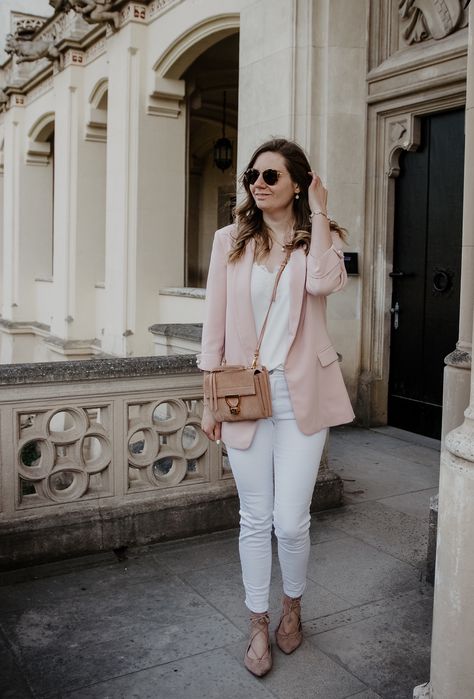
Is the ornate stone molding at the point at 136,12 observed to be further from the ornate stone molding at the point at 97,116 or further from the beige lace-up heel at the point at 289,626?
the beige lace-up heel at the point at 289,626

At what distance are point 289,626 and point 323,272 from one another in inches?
54.7

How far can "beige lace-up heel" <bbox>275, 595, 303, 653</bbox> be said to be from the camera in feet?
10.1

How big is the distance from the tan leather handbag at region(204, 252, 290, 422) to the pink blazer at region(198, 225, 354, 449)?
5cm

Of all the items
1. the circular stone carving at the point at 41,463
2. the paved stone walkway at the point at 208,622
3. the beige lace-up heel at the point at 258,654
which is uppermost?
the circular stone carving at the point at 41,463

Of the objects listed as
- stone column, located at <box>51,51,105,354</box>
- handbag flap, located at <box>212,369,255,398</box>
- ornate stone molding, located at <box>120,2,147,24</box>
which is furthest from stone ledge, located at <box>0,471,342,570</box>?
stone column, located at <box>51,51,105,354</box>

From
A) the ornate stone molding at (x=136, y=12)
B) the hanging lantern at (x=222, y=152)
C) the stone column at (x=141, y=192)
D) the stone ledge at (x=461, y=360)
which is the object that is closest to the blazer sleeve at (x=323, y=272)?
the stone ledge at (x=461, y=360)

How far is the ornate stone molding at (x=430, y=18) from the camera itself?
6.43 meters

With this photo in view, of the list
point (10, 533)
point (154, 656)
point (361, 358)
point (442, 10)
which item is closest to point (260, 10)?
point (442, 10)

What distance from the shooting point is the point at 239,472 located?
2.92 m

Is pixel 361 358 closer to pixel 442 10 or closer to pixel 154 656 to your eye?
pixel 442 10

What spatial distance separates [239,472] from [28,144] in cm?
1517

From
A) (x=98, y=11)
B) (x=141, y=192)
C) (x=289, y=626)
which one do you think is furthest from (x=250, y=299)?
(x=98, y=11)

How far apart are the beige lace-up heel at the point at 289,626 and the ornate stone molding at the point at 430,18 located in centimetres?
514

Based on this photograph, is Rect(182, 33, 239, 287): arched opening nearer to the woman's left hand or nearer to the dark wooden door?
the dark wooden door
